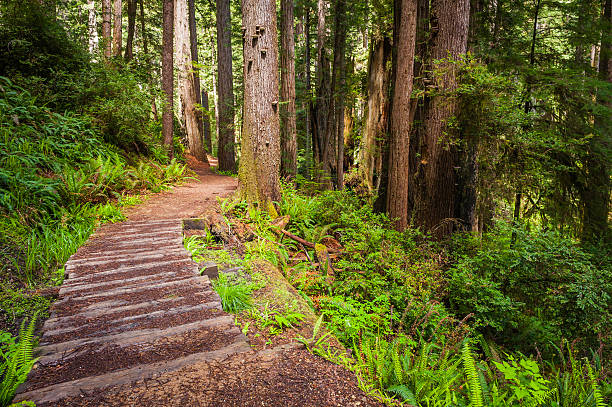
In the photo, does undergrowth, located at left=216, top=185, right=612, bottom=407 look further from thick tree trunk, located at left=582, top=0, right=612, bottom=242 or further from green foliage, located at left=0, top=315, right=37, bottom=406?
green foliage, located at left=0, top=315, right=37, bottom=406

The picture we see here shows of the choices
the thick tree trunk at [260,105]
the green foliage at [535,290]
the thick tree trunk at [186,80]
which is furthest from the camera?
the thick tree trunk at [186,80]

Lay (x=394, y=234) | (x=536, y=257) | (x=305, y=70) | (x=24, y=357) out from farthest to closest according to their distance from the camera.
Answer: (x=305, y=70)
(x=394, y=234)
(x=536, y=257)
(x=24, y=357)

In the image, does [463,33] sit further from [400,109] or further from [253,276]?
[253,276]

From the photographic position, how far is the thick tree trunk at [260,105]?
614cm

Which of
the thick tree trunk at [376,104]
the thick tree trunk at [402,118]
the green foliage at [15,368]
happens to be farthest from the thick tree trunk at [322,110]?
the green foliage at [15,368]

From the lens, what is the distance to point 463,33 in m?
6.59

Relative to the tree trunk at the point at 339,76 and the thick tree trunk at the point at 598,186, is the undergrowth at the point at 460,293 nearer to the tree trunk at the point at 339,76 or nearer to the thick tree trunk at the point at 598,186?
the thick tree trunk at the point at 598,186

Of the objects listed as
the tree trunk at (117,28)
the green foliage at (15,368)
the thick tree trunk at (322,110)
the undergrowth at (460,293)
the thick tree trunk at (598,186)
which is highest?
the tree trunk at (117,28)

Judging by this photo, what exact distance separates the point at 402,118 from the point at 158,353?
20.4ft

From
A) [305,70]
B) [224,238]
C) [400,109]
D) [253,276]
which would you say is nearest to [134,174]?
[224,238]

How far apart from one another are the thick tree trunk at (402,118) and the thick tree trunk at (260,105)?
261 centimetres

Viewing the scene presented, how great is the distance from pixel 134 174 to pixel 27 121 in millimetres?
2218

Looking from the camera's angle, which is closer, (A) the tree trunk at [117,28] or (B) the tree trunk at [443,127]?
(B) the tree trunk at [443,127]

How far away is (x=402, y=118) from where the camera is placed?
686 centimetres
